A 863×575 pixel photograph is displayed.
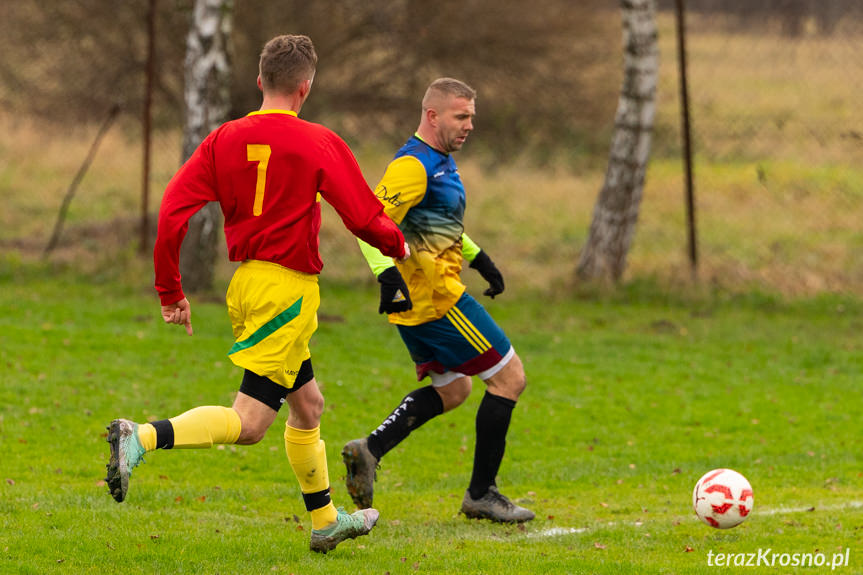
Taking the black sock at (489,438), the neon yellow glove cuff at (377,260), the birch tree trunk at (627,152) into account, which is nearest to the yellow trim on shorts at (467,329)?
the black sock at (489,438)

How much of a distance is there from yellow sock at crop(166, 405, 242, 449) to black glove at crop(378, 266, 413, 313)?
0.82 m

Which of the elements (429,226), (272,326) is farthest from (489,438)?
(272,326)

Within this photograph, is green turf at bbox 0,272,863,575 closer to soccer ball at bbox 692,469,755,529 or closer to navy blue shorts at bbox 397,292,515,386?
soccer ball at bbox 692,469,755,529

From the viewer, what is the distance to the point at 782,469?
23.4 ft

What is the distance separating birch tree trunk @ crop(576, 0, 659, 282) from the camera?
1257 centimetres

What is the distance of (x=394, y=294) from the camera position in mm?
4922

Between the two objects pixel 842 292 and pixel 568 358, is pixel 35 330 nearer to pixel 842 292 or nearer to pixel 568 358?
pixel 568 358

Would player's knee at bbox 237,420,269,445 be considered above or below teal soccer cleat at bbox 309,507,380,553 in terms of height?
above

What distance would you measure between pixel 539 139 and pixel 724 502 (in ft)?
47.9

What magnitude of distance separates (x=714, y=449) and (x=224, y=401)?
3.50 m

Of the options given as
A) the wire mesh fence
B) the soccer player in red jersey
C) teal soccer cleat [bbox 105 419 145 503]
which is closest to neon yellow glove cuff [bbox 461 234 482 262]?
the soccer player in red jersey

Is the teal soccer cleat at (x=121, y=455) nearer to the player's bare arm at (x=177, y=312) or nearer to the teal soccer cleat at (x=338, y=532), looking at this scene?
the player's bare arm at (x=177, y=312)

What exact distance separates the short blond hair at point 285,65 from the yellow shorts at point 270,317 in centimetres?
73

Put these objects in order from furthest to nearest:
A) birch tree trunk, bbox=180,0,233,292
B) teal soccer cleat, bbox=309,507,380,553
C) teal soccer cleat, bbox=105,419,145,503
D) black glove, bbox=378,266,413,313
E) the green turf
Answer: birch tree trunk, bbox=180,0,233,292, the green turf, teal soccer cleat, bbox=309,507,380,553, black glove, bbox=378,266,413,313, teal soccer cleat, bbox=105,419,145,503
